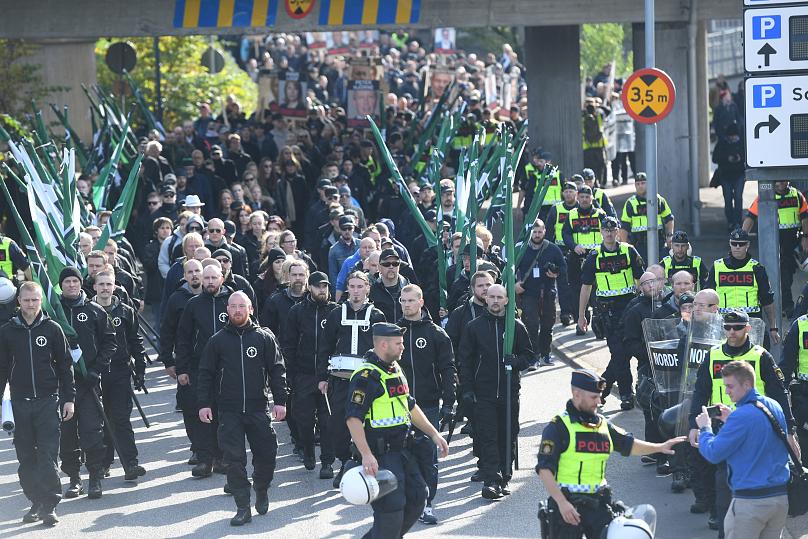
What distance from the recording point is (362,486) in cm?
965

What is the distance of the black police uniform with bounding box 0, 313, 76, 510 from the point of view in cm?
1213

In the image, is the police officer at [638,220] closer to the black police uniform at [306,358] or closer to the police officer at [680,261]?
the police officer at [680,261]

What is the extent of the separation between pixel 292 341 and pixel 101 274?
66.8 inches

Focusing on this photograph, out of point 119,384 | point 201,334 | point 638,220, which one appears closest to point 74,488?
point 119,384

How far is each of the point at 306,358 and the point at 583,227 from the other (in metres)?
6.47

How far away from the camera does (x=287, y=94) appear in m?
31.3

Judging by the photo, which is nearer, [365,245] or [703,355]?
[703,355]

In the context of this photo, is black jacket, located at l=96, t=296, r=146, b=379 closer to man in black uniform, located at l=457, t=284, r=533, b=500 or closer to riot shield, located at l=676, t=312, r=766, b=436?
man in black uniform, located at l=457, t=284, r=533, b=500

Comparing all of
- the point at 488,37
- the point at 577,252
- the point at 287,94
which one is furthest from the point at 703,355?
the point at 488,37

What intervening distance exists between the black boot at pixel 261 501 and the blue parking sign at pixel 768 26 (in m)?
5.48

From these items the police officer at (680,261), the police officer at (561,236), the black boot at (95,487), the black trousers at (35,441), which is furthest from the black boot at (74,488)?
the police officer at (561,236)

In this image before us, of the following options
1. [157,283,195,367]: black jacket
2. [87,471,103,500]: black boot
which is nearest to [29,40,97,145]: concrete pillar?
[157,283,195,367]: black jacket

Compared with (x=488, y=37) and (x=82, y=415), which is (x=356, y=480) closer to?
(x=82, y=415)

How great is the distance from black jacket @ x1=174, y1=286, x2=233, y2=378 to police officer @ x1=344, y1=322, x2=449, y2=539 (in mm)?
3229
